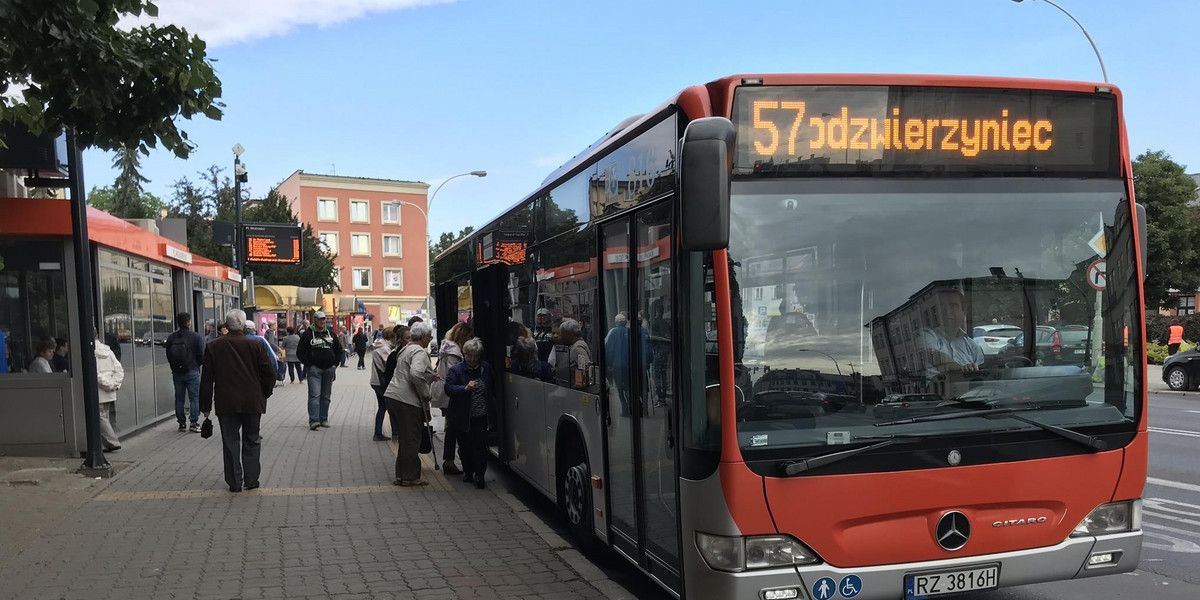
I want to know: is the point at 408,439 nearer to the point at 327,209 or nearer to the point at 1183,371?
the point at 1183,371

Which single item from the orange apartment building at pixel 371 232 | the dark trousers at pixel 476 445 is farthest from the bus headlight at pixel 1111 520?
the orange apartment building at pixel 371 232

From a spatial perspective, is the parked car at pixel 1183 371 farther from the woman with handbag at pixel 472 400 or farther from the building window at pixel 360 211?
the building window at pixel 360 211

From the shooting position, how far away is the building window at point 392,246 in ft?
267

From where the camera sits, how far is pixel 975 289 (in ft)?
14.3

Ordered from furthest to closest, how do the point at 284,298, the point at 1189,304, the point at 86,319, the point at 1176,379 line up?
1. the point at 1189,304
2. the point at 284,298
3. the point at 1176,379
4. the point at 86,319

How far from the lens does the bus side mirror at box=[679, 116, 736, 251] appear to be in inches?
151

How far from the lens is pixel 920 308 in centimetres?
425

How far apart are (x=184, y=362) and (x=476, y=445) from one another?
6.96 meters

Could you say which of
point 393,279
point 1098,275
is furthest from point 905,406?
point 393,279

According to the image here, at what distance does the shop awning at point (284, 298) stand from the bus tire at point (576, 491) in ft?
106

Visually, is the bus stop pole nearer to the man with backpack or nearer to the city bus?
the man with backpack

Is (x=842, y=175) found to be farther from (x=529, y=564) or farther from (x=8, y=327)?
(x=8, y=327)

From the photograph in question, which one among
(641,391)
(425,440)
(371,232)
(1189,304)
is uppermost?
(371,232)

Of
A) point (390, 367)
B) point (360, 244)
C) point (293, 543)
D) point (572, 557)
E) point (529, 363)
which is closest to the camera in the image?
point (572, 557)
